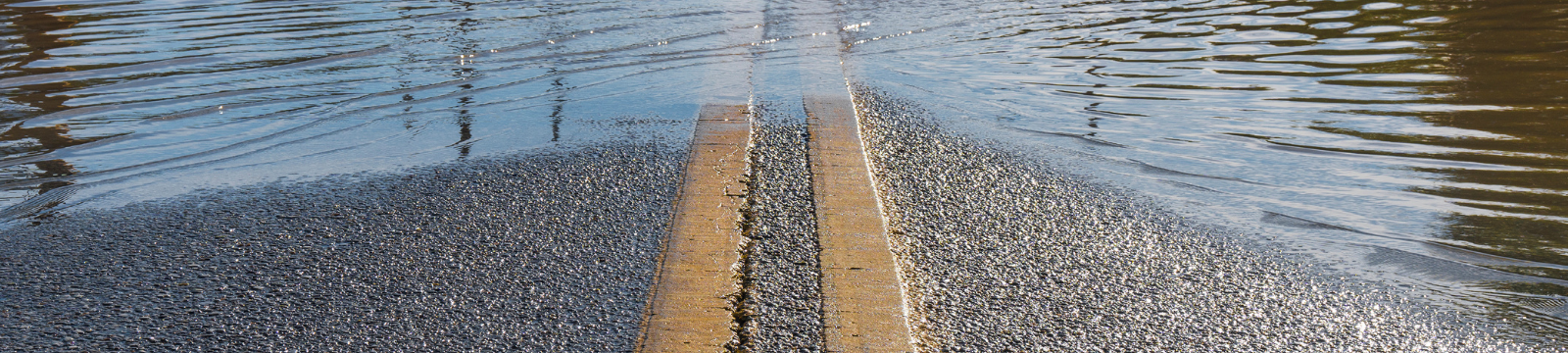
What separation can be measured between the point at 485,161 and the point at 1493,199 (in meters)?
3.60

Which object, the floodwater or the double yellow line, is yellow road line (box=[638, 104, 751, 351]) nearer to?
the double yellow line

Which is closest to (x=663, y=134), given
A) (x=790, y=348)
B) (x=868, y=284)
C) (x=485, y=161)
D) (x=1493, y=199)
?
(x=485, y=161)

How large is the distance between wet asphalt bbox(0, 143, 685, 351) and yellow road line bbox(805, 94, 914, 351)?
483mm

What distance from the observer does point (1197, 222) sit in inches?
135

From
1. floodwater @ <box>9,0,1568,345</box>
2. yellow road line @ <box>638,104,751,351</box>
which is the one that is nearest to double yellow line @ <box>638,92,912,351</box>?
yellow road line @ <box>638,104,751,351</box>

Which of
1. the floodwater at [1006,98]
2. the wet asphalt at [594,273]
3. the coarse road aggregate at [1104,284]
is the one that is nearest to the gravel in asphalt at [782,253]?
the wet asphalt at [594,273]

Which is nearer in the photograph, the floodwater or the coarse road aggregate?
the coarse road aggregate

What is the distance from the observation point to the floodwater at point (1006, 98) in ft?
12.1

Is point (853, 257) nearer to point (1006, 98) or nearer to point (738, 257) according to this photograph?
point (738, 257)

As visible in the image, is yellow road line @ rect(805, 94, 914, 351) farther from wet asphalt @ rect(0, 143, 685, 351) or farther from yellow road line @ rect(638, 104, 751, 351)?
wet asphalt @ rect(0, 143, 685, 351)

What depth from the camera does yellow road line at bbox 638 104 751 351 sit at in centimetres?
258

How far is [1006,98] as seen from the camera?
18.8ft

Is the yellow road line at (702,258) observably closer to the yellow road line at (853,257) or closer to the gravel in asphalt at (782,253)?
the gravel in asphalt at (782,253)

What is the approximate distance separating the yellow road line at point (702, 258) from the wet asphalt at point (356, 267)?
6 cm
